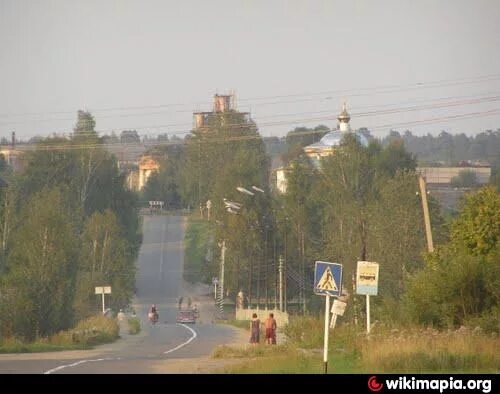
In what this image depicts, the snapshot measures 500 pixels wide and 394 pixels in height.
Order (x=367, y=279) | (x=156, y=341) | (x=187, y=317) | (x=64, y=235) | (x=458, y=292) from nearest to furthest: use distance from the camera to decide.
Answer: (x=458, y=292) < (x=367, y=279) < (x=156, y=341) < (x=64, y=235) < (x=187, y=317)

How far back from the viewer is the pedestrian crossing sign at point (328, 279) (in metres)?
24.6

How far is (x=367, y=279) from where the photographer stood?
103ft

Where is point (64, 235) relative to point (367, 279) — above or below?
above

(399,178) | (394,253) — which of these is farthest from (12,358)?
(399,178)

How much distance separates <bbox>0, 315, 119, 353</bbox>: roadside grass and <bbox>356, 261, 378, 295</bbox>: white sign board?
39.8ft

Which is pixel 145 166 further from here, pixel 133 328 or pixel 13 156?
pixel 133 328

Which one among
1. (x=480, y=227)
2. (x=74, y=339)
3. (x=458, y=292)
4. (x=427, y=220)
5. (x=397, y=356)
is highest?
(x=427, y=220)

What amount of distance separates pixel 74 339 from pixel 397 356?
20985 millimetres

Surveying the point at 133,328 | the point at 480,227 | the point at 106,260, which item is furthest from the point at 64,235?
the point at 106,260

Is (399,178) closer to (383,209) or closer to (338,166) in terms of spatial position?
(383,209)

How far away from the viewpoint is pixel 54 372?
25.4 meters

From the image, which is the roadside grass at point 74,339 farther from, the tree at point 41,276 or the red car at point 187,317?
the red car at point 187,317

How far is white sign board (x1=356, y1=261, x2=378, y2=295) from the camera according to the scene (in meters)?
31.4

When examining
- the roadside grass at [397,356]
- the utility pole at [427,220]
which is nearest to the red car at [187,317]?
the utility pole at [427,220]
